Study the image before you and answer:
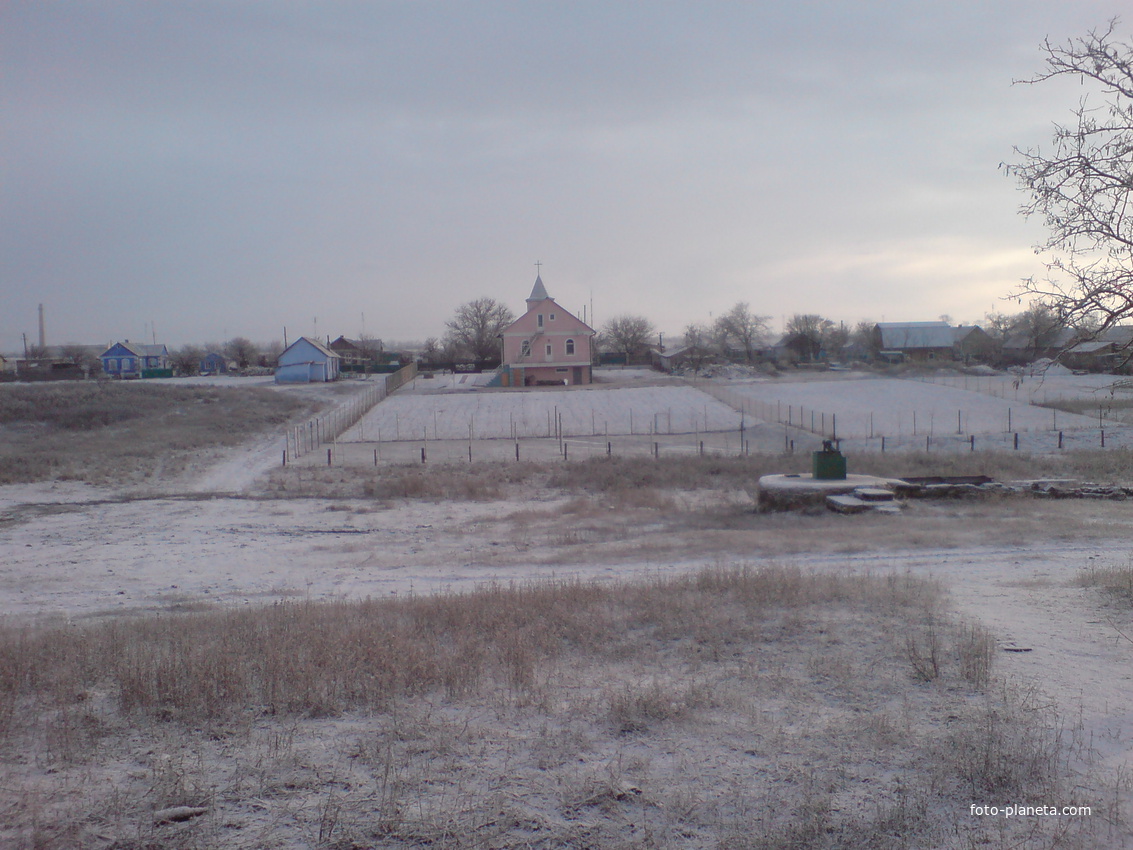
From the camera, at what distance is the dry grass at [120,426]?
95.0ft

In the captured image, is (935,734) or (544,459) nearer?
(935,734)

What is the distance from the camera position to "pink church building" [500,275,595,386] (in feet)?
259

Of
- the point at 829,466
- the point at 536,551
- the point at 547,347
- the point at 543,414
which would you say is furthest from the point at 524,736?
the point at 547,347

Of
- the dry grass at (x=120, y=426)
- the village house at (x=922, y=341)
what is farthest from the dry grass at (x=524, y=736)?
the village house at (x=922, y=341)

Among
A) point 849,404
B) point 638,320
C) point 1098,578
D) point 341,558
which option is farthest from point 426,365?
point 1098,578

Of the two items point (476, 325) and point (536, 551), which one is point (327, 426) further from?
point (476, 325)

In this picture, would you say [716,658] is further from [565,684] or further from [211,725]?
[211,725]

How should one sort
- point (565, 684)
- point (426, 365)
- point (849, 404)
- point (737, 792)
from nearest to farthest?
point (737, 792), point (565, 684), point (849, 404), point (426, 365)

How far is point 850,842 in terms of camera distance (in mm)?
4199

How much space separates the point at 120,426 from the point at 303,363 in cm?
3873

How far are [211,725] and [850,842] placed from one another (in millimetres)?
4322

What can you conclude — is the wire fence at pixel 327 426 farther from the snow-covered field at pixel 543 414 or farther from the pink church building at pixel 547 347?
the pink church building at pixel 547 347

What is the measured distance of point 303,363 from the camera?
3243 inches

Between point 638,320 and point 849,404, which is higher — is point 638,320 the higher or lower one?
the higher one
